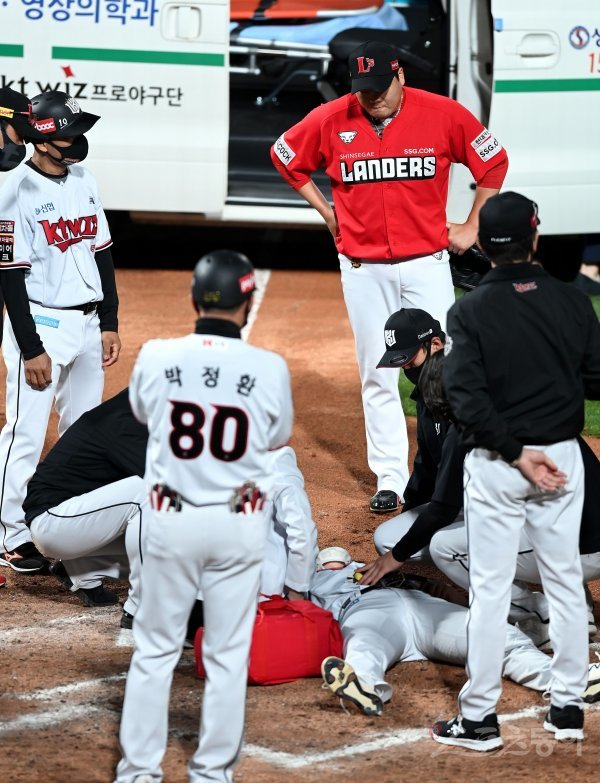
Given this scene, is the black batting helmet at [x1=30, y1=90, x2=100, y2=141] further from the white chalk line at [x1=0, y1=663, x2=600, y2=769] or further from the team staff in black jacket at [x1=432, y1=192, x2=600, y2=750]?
the white chalk line at [x1=0, y1=663, x2=600, y2=769]

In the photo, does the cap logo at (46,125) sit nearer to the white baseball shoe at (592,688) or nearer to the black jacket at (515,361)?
the black jacket at (515,361)

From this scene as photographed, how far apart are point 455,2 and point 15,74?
3155 millimetres

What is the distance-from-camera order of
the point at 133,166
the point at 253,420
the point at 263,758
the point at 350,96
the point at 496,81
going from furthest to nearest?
the point at 133,166 < the point at 496,81 < the point at 350,96 < the point at 263,758 < the point at 253,420

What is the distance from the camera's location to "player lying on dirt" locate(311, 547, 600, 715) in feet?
13.9

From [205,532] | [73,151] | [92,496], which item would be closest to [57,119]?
[73,151]

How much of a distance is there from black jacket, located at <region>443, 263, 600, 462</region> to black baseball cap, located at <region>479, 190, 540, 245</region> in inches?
3.8

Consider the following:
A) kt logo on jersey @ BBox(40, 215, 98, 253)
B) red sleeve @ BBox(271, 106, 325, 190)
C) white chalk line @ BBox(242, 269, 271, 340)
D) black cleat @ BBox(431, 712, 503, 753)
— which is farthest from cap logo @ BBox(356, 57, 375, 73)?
white chalk line @ BBox(242, 269, 271, 340)

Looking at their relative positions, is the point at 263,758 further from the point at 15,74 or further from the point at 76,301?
the point at 15,74

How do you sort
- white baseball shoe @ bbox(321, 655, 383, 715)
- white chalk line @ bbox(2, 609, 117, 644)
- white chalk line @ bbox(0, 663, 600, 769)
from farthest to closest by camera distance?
1. white chalk line @ bbox(2, 609, 117, 644)
2. white baseball shoe @ bbox(321, 655, 383, 715)
3. white chalk line @ bbox(0, 663, 600, 769)

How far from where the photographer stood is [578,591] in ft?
13.0

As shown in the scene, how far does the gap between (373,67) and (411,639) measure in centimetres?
266

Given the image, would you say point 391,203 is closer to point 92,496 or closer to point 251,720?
point 92,496

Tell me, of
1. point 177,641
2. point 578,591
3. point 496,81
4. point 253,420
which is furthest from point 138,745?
point 496,81

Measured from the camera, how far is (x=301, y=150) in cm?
634
